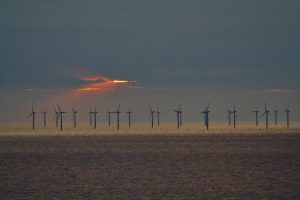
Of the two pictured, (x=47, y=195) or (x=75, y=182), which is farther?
(x=75, y=182)

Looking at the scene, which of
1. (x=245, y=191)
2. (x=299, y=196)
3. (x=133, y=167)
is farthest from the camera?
(x=133, y=167)

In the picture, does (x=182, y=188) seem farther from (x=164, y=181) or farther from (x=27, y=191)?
(x=27, y=191)

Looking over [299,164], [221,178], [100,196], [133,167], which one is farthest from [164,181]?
[299,164]

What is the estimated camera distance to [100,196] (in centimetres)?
3844

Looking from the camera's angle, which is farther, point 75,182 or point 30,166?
point 30,166

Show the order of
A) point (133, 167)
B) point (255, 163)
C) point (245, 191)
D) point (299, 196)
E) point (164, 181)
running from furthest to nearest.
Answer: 1. point (255, 163)
2. point (133, 167)
3. point (164, 181)
4. point (245, 191)
5. point (299, 196)

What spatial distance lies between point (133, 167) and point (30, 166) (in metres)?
8.87

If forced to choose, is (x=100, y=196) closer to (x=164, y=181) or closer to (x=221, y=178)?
(x=164, y=181)

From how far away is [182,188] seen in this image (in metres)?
41.8

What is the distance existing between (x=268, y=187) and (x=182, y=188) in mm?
4682

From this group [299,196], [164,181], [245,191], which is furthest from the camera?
[164,181]

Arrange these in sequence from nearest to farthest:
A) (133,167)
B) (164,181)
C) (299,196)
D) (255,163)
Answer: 1. (299,196)
2. (164,181)
3. (133,167)
4. (255,163)

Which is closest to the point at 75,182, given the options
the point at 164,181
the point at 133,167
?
the point at 164,181

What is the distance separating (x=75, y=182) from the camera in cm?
4597
